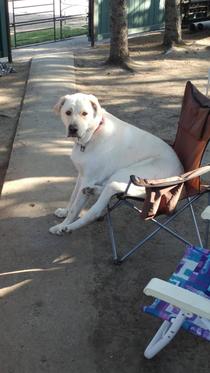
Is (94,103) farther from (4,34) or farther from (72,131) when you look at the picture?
(4,34)

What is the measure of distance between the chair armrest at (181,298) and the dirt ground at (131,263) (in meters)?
0.70

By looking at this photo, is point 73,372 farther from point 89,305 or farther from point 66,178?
point 66,178

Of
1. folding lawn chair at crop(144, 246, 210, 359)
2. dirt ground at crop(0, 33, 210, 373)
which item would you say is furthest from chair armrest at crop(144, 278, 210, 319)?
dirt ground at crop(0, 33, 210, 373)

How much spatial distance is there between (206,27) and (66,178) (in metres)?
9.65

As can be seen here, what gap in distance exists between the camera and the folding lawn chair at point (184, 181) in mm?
3166

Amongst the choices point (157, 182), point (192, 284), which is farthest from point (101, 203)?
point (192, 284)

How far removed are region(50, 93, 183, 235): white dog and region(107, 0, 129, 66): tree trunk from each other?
5.54m

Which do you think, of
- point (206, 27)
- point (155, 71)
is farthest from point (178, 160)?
point (206, 27)

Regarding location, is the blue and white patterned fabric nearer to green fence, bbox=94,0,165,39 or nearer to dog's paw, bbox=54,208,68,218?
dog's paw, bbox=54,208,68,218

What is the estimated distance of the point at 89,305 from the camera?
10.6ft

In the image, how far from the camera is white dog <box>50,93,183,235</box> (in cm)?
356

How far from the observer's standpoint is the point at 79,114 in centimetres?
353

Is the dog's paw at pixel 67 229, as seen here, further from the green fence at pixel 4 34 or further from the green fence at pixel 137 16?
the green fence at pixel 137 16

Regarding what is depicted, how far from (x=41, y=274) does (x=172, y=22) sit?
325 inches
